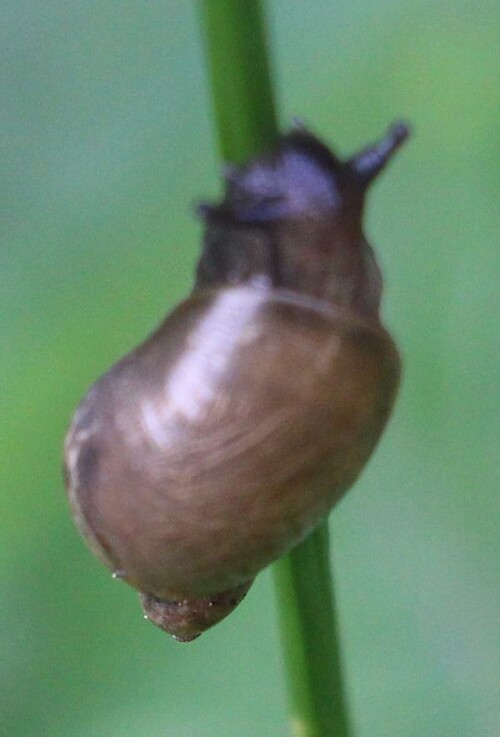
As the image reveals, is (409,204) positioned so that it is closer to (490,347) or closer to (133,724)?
(490,347)

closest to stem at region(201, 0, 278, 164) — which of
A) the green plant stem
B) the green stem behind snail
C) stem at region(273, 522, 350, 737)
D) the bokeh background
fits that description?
the green plant stem

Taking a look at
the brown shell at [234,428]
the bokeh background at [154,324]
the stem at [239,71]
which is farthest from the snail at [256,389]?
the bokeh background at [154,324]

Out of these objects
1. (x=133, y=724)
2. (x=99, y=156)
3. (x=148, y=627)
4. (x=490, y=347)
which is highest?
(x=99, y=156)

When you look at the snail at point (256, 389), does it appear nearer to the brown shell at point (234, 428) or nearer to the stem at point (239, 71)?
the brown shell at point (234, 428)

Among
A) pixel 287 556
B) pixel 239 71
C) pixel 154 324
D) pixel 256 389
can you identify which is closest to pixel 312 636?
pixel 287 556

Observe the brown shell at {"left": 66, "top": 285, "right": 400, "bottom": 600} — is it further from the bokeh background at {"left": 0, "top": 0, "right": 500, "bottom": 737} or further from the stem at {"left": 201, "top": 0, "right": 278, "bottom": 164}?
the bokeh background at {"left": 0, "top": 0, "right": 500, "bottom": 737}

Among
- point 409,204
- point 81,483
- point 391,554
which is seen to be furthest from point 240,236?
point 391,554
